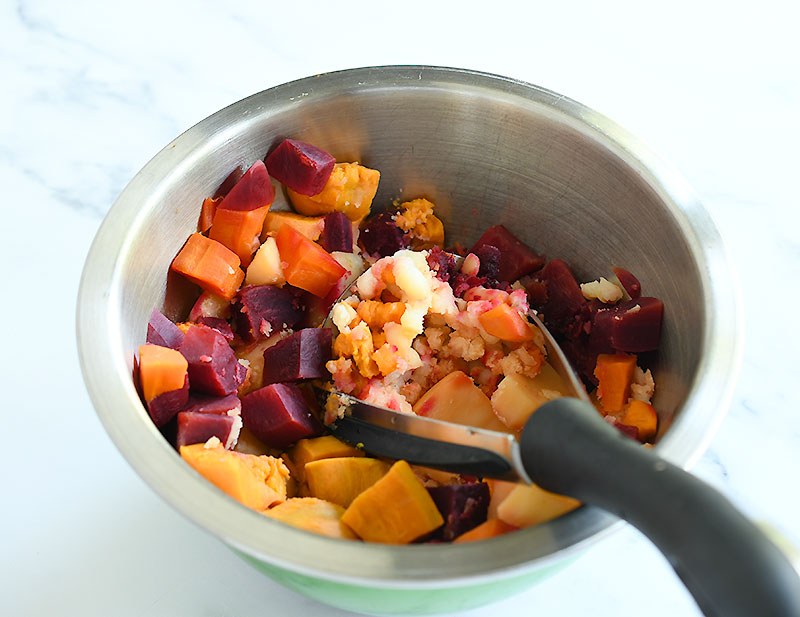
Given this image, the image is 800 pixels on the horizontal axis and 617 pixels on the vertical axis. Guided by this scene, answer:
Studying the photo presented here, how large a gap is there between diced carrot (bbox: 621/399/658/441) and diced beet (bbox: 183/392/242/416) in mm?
615

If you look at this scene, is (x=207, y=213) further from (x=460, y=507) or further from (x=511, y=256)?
(x=460, y=507)

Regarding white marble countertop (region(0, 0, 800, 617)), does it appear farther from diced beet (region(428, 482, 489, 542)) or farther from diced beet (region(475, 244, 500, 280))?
diced beet (region(475, 244, 500, 280))

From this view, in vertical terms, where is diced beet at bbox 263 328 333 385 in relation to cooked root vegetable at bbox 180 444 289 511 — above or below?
above

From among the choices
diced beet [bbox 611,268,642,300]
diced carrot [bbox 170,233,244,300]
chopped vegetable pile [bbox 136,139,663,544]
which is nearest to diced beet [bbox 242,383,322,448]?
chopped vegetable pile [bbox 136,139,663,544]

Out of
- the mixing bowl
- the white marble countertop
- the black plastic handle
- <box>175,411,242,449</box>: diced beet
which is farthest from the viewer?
the white marble countertop

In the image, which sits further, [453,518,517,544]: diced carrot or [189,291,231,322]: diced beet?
[189,291,231,322]: diced beet

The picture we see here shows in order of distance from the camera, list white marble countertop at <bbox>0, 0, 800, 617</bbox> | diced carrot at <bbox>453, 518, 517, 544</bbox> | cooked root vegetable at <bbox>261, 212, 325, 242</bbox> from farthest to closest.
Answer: cooked root vegetable at <bbox>261, 212, 325, 242</bbox>, white marble countertop at <bbox>0, 0, 800, 617</bbox>, diced carrot at <bbox>453, 518, 517, 544</bbox>

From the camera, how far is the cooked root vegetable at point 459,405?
1422 mm

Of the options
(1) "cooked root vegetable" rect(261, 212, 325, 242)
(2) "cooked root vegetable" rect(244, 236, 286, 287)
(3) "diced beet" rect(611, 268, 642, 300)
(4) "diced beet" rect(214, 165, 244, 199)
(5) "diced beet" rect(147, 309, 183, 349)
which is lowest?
(5) "diced beet" rect(147, 309, 183, 349)

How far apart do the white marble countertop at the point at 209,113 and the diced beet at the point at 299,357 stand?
33 cm

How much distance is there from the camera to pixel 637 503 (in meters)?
0.89

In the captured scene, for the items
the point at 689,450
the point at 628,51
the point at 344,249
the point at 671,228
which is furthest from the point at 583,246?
the point at 628,51

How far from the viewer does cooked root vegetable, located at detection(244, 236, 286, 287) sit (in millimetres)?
1538

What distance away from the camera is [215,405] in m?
1.34
